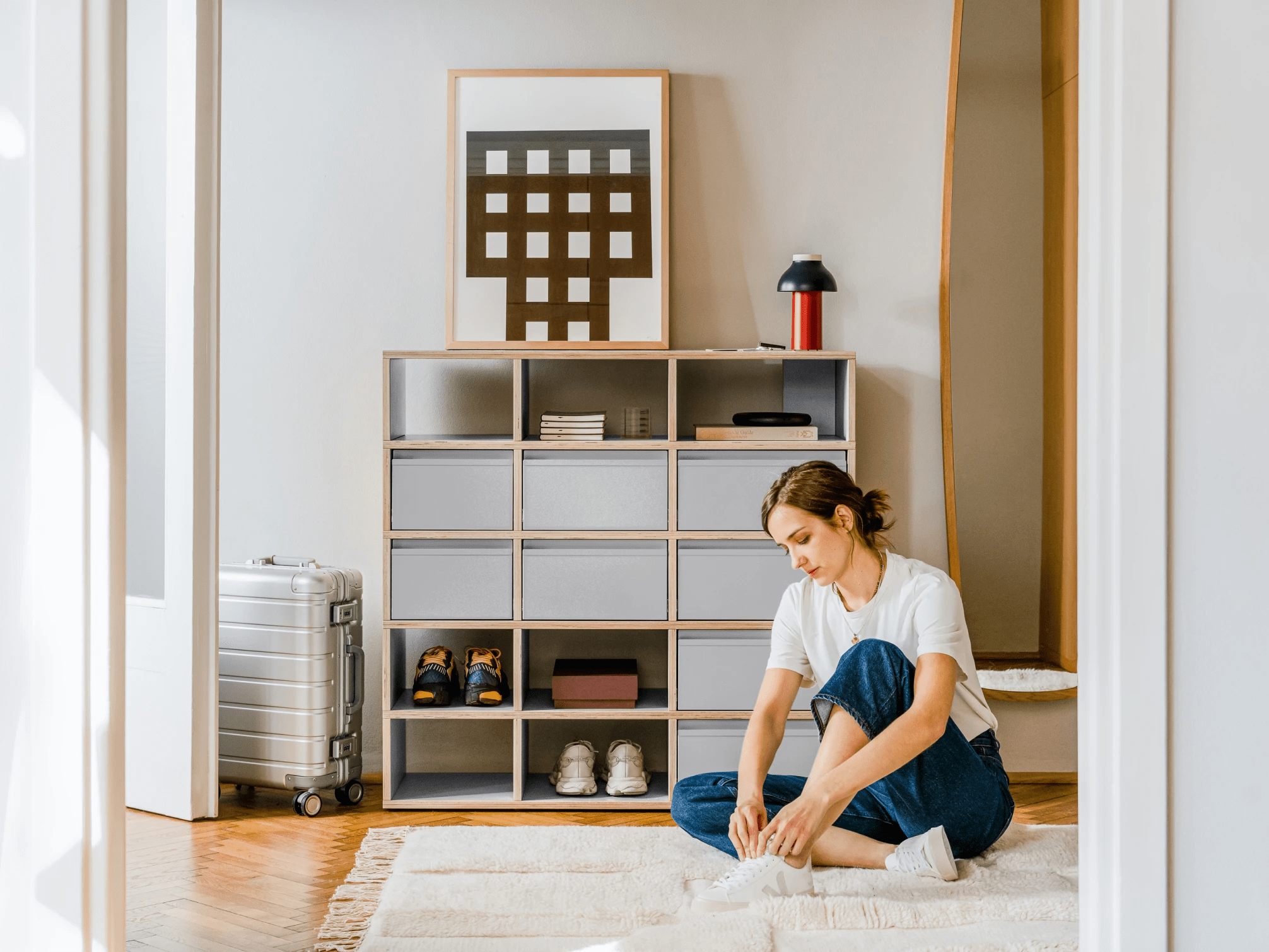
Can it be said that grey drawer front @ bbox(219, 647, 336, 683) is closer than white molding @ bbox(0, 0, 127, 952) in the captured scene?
No

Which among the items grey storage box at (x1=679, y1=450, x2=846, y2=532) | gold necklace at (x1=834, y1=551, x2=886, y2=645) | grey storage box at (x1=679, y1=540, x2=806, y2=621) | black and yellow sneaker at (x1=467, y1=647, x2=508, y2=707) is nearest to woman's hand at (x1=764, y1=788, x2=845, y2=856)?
gold necklace at (x1=834, y1=551, x2=886, y2=645)

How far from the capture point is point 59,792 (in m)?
1.33

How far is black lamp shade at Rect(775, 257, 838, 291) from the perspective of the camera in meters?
3.12

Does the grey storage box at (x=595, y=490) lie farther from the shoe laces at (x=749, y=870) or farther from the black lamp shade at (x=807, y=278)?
the shoe laces at (x=749, y=870)

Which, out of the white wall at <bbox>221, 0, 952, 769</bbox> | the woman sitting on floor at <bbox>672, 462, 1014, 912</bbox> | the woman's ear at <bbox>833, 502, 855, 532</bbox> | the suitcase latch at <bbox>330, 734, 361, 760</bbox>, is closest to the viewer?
the woman sitting on floor at <bbox>672, 462, 1014, 912</bbox>

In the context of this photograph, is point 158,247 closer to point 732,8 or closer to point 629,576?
point 629,576

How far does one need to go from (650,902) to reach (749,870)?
0.75 ft

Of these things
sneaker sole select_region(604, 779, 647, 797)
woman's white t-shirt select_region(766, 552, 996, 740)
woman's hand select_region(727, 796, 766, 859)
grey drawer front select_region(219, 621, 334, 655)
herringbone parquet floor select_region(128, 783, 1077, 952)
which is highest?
woman's white t-shirt select_region(766, 552, 996, 740)

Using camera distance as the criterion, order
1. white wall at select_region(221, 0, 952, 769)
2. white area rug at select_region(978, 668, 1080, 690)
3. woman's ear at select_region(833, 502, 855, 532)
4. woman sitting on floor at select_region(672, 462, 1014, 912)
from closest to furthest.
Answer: woman sitting on floor at select_region(672, 462, 1014, 912) < woman's ear at select_region(833, 502, 855, 532) < white area rug at select_region(978, 668, 1080, 690) < white wall at select_region(221, 0, 952, 769)

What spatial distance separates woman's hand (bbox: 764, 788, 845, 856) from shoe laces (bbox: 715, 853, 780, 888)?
0.09 ft

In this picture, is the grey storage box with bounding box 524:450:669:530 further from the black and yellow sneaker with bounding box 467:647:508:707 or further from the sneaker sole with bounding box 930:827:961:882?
the sneaker sole with bounding box 930:827:961:882

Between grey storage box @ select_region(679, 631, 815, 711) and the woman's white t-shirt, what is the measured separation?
18.8 inches

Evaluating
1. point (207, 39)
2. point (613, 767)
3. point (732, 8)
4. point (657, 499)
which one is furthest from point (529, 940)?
point (732, 8)
